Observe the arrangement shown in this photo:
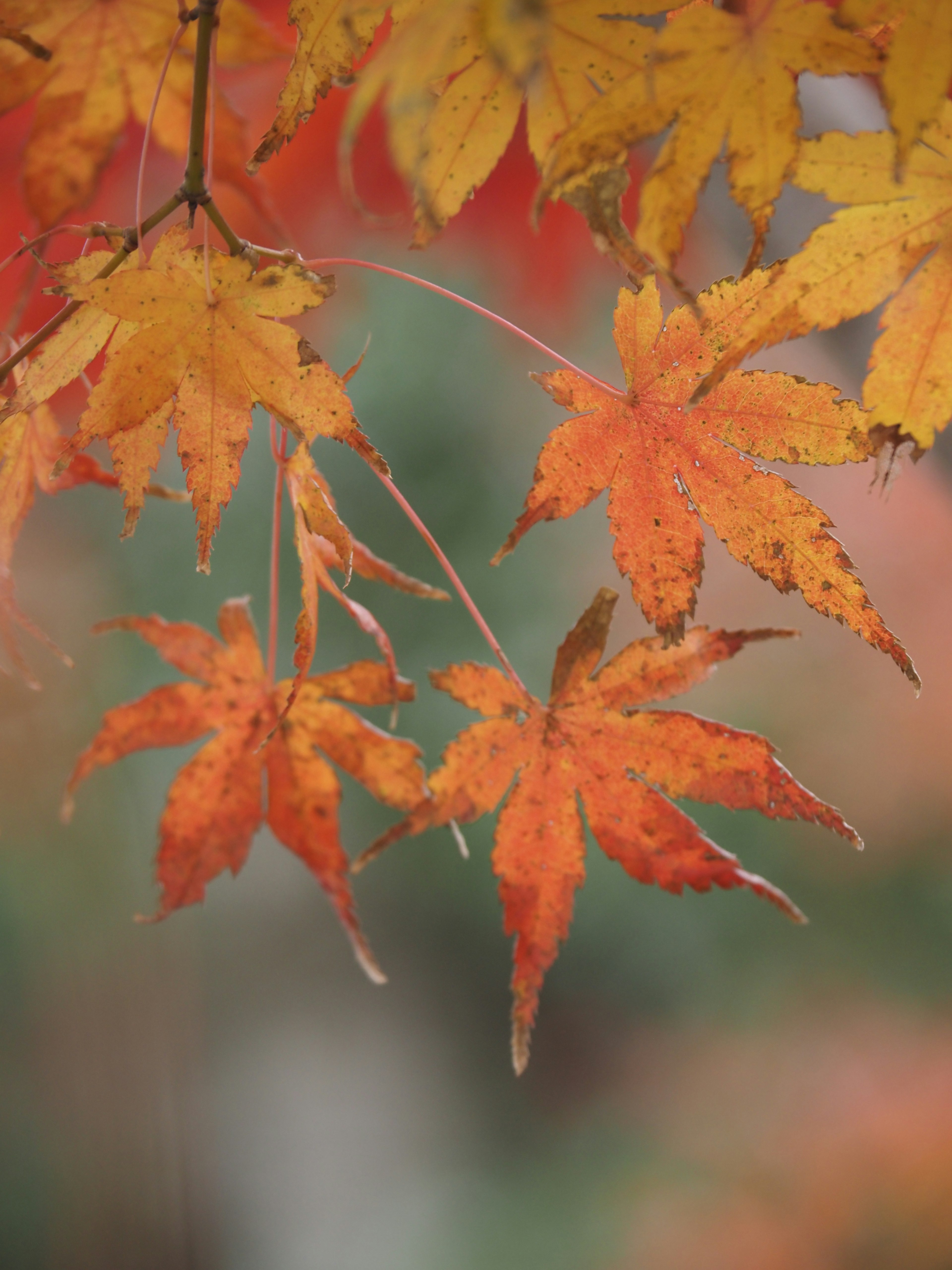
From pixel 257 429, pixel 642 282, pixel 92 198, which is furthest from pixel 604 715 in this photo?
pixel 257 429

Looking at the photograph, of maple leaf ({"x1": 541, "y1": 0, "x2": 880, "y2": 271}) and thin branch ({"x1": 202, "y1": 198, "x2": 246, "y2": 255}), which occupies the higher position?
maple leaf ({"x1": 541, "y1": 0, "x2": 880, "y2": 271})

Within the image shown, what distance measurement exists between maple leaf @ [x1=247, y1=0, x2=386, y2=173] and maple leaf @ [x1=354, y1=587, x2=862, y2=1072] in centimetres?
28

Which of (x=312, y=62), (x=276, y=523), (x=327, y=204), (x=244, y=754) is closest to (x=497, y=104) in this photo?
(x=312, y=62)

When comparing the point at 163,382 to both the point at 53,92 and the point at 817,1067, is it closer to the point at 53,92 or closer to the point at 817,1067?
the point at 53,92

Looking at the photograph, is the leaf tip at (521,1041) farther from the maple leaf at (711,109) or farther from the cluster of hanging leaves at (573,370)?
the maple leaf at (711,109)

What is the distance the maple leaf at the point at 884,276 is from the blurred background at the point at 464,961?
1971mm

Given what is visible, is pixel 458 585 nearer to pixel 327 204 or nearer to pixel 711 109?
pixel 711 109

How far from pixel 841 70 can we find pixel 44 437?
0.43m

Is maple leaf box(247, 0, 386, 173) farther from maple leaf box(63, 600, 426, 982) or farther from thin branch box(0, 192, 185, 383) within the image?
maple leaf box(63, 600, 426, 982)

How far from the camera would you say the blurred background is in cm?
252

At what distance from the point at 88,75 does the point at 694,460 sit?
503 mm

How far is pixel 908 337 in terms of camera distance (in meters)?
0.35

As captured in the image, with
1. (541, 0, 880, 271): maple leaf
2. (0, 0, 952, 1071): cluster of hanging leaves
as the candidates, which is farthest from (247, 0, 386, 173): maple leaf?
(541, 0, 880, 271): maple leaf

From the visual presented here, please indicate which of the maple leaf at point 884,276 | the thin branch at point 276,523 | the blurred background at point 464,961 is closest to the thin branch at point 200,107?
the thin branch at point 276,523
